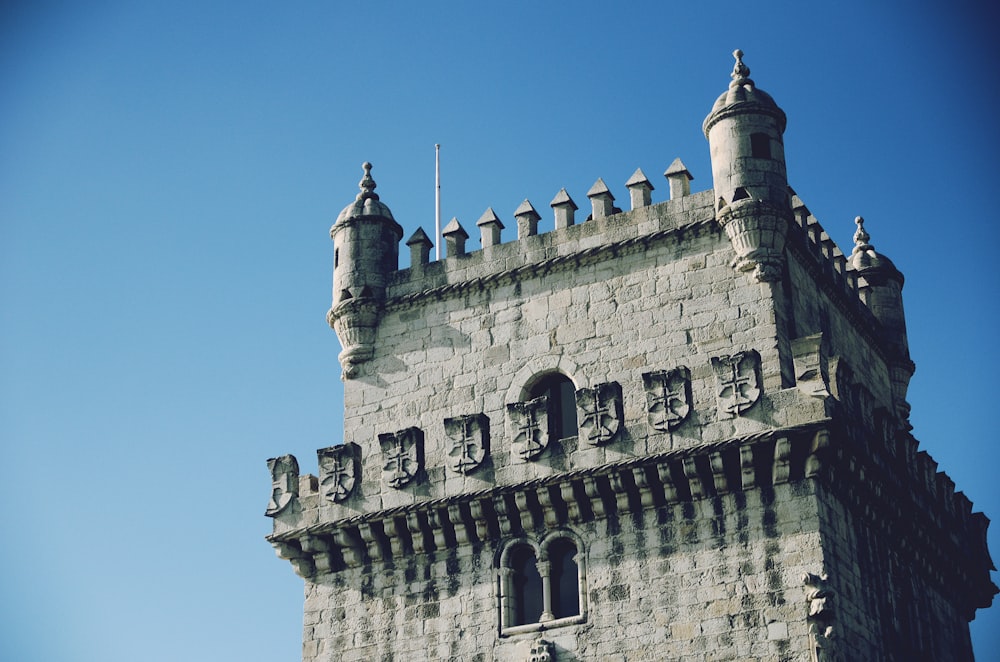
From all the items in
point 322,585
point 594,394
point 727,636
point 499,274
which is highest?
point 499,274

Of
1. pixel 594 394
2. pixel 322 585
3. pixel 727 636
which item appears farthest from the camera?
pixel 322 585

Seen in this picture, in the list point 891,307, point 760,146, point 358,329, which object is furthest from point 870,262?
point 358,329

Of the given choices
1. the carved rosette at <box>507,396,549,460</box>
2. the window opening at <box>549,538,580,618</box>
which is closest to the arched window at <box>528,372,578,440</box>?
the carved rosette at <box>507,396,549,460</box>

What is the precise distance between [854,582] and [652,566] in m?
3.46

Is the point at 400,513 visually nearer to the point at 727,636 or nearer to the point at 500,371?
the point at 500,371

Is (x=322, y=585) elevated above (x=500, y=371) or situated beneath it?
situated beneath

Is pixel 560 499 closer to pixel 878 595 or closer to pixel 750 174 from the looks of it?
pixel 878 595

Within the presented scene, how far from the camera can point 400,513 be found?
105ft

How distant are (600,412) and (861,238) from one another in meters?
11.7

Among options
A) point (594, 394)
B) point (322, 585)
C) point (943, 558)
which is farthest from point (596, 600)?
point (943, 558)

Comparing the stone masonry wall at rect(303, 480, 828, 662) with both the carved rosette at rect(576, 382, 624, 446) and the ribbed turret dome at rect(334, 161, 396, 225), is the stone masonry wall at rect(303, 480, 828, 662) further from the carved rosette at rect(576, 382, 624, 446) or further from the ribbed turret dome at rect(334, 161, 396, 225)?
the ribbed turret dome at rect(334, 161, 396, 225)

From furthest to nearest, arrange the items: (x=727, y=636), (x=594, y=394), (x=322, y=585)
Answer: (x=322, y=585) < (x=594, y=394) < (x=727, y=636)

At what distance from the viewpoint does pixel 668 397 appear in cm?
3034

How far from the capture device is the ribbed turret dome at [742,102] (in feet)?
107
